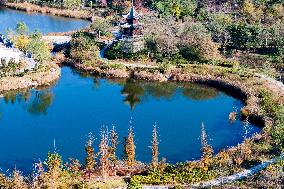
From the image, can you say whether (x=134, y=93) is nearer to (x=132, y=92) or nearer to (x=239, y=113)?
(x=132, y=92)

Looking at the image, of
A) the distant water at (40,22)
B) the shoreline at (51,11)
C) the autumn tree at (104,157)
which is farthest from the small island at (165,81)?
the shoreline at (51,11)

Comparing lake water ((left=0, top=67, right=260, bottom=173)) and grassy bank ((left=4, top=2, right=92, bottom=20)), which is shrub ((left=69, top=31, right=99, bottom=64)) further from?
grassy bank ((left=4, top=2, right=92, bottom=20))

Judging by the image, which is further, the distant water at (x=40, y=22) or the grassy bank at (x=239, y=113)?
the distant water at (x=40, y=22)

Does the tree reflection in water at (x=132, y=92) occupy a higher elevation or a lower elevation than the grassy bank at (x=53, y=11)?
lower

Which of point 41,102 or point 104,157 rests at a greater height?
point 104,157

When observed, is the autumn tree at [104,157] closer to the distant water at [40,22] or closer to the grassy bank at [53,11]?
the distant water at [40,22]

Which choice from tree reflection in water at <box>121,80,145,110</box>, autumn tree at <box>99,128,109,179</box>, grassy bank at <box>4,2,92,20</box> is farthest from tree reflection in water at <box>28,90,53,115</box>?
grassy bank at <box>4,2,92,20</box>

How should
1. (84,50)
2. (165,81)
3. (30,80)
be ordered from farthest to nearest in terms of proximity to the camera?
(84,50) → (165,81) → (30,80)

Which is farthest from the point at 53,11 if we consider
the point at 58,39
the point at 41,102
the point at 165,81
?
the point at 41,102

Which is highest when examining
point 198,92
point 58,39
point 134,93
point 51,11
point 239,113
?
point 51,11
